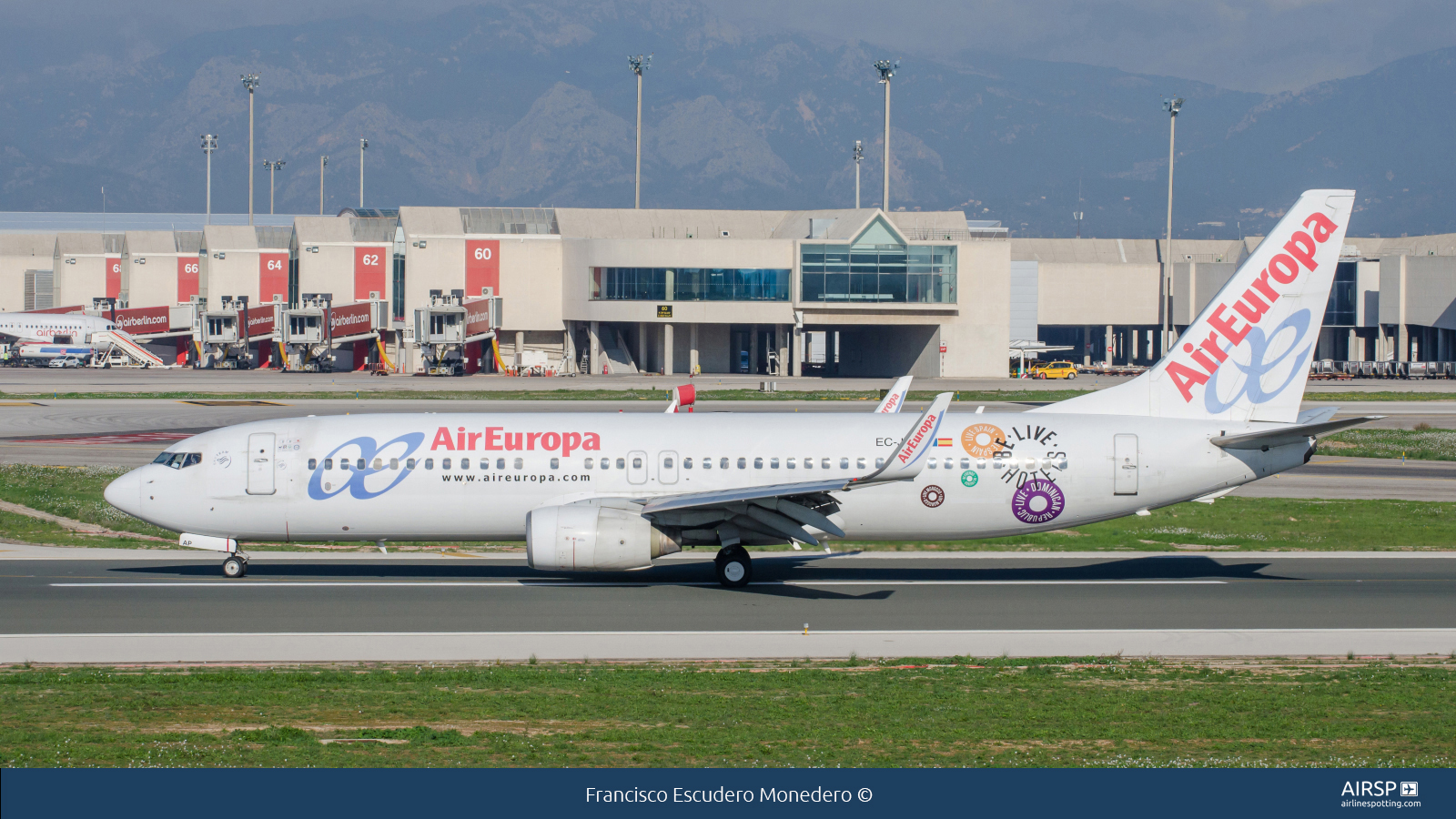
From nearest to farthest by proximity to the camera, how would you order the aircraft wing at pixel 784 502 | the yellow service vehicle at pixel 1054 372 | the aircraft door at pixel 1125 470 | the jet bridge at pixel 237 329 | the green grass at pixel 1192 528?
the aircraft wing at pixel 784 502 < the aircraft door at pixel 1125 470 < the green grass at pixel 1192 528 < the yellow service vehicle at pixel 1054 372 < the jet bridge at pixel 237 329

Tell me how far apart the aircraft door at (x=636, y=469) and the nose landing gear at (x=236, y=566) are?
875 centimetres

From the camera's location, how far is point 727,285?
110688mm

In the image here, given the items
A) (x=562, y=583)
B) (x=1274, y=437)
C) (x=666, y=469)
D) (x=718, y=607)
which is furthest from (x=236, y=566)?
(x=1274, y=437)

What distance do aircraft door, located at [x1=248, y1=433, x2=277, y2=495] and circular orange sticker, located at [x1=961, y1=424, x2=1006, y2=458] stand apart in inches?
588

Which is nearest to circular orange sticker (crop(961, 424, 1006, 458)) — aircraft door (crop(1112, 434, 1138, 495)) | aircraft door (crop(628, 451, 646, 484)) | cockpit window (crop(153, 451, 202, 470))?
aircraft door (crop(1112, 434, 1138, 495))

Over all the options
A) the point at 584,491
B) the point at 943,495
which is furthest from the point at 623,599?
the point at 943,495

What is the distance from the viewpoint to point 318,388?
299ft

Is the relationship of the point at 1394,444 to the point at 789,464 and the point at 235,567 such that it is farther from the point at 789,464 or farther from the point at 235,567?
the point at 235,567

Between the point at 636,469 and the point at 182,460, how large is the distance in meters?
9.87

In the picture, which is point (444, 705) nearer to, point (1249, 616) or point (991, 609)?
point (991, 609)

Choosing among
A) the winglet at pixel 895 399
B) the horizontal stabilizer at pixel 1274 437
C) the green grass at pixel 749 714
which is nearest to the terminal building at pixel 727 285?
the winglet at pixel 895 399

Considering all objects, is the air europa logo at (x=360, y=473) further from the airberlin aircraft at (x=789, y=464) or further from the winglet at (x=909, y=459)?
the winglet at (x=909, y=459)

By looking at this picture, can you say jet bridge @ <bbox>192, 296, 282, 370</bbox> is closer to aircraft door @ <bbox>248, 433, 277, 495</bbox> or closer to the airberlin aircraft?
aircraft door @ <bbox>248, 433, 277, 495</bbox>

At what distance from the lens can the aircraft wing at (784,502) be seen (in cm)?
2491
